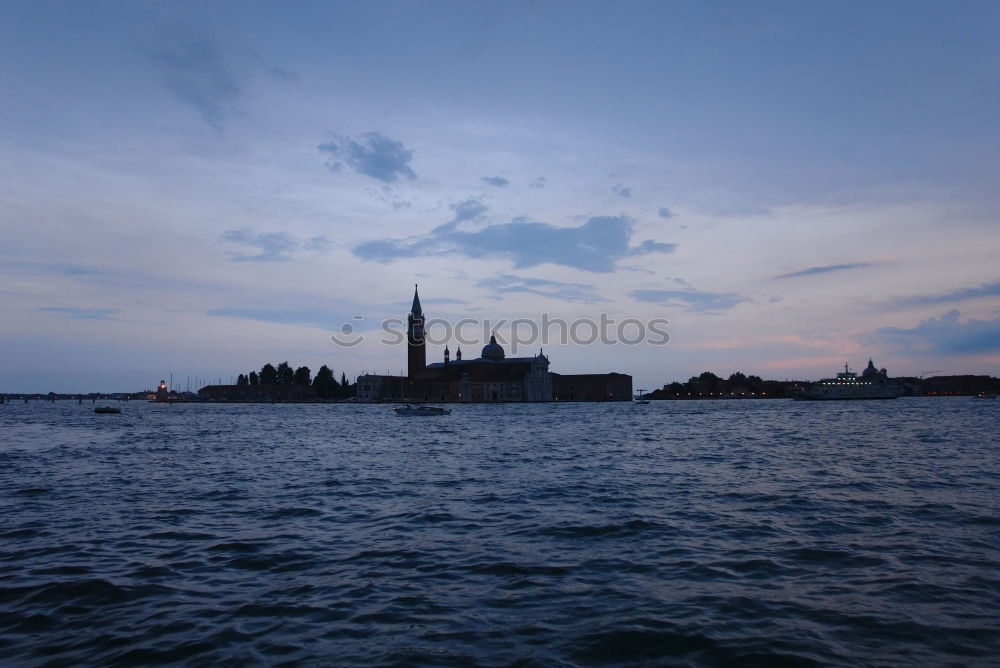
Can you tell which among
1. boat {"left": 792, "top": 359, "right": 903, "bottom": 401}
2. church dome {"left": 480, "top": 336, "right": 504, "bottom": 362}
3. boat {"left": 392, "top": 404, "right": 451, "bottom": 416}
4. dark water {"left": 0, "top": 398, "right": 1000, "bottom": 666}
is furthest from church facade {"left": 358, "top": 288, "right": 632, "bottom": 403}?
dark water {"left": 0, "top": 398, "right": 1000, "bottom": 666}

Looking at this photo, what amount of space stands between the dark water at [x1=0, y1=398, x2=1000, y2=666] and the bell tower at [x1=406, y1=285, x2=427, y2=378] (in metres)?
166

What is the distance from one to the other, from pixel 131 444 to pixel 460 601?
37792 mm

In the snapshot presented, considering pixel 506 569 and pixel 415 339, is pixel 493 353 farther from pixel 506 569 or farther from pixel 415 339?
pixel 506 569

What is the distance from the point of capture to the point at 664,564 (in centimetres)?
1079

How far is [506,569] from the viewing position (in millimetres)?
10516

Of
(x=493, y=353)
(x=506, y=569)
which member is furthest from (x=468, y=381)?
(x=506, y=569)

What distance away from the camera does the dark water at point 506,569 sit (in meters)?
7.30

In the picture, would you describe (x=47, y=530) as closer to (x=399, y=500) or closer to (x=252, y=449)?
(x=399, y=500)

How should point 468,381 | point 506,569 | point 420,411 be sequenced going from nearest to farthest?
1. point 506,569
2. point 420,411
3. point 468,381

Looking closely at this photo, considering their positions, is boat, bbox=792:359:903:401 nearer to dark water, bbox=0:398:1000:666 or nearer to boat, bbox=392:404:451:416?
boat, bbox=392:404:451:416

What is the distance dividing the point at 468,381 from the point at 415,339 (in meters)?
20.2

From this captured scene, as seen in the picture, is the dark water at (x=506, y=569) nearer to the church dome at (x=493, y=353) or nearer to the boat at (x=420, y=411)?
the boat at (x=420, y=411)

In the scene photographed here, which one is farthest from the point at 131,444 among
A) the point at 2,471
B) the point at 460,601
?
the point at 460,601

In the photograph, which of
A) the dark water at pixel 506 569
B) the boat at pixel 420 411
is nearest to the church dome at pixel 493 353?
the boat at pixel 420 411
